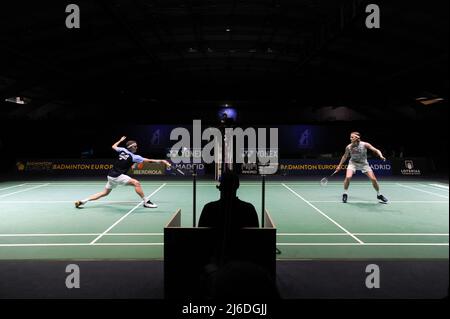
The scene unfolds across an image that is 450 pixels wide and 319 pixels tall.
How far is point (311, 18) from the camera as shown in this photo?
14.4 meters

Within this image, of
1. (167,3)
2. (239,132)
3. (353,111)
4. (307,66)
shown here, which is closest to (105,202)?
(167,3)

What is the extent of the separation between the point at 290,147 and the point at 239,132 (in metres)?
5.69

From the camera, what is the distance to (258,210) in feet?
31.4

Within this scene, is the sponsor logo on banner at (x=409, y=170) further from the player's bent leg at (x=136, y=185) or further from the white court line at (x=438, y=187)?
the player's bent leg at (x=136, y=185)

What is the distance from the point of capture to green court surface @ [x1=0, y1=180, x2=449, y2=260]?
5930 mm

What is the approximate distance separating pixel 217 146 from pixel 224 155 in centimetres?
1284

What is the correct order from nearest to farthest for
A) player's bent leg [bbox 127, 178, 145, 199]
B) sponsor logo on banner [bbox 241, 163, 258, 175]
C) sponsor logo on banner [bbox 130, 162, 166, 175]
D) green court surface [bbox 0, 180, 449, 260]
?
green court surface [bbox 0, 180, 449, 260]
player's bent leg [bbox 127, 178, 145, 199]
sponsor logo on banner [bbox 130, 162, 166, 175]
sponsor logo on banner [bbox 241, 163, 258, 175]

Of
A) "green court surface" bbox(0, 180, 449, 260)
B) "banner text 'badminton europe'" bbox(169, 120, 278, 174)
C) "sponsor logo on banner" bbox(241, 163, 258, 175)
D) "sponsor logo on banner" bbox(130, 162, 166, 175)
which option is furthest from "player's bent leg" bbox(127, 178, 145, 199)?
"sponsor logo on banner" bbox(241, 163, 258, 175)

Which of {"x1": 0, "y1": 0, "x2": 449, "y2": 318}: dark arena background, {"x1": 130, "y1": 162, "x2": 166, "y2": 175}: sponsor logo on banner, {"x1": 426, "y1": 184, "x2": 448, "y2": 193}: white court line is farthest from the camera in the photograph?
{"x1": 130, "y1": 162, "x2": 166, "y2": 175}: sponsor logo on banner

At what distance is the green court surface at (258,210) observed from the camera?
5.93 metres

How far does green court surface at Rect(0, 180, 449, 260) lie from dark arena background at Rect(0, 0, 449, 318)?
63 millimetres

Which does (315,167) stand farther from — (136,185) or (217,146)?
(136,185)

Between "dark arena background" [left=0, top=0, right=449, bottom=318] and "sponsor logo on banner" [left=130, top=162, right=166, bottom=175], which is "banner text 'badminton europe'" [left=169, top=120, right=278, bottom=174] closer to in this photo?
"dark arena background" [left=0, top=0, right=449, bottom=318]
